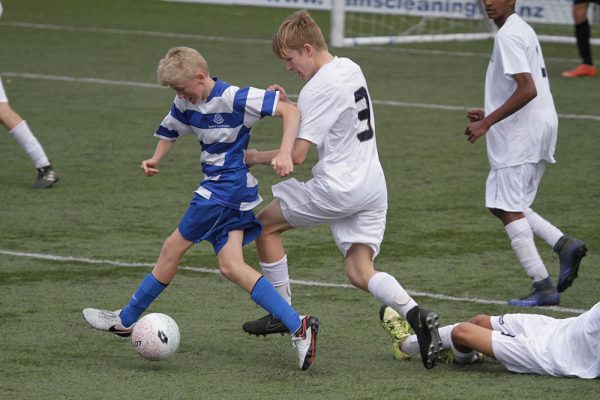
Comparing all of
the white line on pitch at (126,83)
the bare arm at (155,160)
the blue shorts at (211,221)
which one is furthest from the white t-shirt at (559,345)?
the white line on pitch at (126,83)

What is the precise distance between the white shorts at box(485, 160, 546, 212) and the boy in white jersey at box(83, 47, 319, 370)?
5.39 feet

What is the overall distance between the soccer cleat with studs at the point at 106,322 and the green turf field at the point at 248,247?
105 mm

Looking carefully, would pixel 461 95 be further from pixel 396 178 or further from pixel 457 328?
pixel 457 328

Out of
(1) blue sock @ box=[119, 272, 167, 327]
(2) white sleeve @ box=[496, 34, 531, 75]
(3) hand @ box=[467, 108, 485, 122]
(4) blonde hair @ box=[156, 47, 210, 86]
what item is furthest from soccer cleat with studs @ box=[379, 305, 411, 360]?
(2) white sleeve @ box=[496, 34, 531, 75]

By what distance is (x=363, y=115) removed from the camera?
5938 millimetres

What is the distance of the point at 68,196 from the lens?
32.3 feet

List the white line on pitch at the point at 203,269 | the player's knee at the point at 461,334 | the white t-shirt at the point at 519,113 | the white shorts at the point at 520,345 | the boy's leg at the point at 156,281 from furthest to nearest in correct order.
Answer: the white line on pitch at the point at 203,269 < the white t-shirt at the point at 519,113 < the boy's leg at the point at 156,281 < the player's knee at the point at 461,334 < the white shorts at the point at 520,345

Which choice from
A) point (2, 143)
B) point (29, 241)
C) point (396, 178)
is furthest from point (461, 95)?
point (29, 241)

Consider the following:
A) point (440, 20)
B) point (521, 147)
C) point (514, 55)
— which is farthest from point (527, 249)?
point (440, 20)

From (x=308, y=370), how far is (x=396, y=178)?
4.99 meters

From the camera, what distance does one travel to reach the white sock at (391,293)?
5.73 m

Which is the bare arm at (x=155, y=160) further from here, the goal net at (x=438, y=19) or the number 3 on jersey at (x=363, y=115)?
the goal net at (x=438, y=19)

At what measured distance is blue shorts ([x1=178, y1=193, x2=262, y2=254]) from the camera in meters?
5.87

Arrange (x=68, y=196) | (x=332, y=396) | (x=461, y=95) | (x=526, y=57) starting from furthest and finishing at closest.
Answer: (x=461, y=95) < (x=68, y=196) < (x=526, y=57) < (x=332, y=396)
